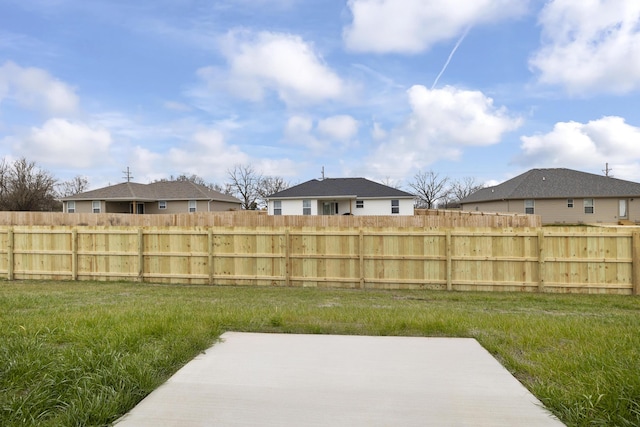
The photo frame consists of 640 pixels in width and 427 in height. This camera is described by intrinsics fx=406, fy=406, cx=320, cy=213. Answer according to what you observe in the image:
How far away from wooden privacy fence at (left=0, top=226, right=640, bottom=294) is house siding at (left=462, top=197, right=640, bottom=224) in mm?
23674

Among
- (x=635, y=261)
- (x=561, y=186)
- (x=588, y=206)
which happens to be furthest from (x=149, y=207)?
(x=588, y=206)

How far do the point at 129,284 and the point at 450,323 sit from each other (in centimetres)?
896

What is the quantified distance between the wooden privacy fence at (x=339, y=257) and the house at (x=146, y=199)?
22.7m

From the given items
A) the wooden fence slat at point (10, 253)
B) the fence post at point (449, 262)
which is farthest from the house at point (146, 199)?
the fence post at point (449, 262)

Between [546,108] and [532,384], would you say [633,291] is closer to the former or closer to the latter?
[532,384]

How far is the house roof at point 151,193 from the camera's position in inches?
1318

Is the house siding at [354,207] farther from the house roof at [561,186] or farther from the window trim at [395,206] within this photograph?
the house roof at [561,186]

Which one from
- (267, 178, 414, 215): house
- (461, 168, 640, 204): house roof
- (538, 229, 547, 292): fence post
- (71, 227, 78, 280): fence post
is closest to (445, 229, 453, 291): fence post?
(538, 229, 547, 292): fence post

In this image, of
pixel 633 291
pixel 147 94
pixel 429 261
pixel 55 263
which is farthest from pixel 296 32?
pixel 633 291

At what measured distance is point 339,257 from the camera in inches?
419

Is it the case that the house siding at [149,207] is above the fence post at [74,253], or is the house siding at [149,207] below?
above

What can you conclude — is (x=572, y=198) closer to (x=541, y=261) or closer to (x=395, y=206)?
(x=395, y=206)

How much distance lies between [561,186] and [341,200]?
17.2 metres

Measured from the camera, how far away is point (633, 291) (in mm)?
9328
